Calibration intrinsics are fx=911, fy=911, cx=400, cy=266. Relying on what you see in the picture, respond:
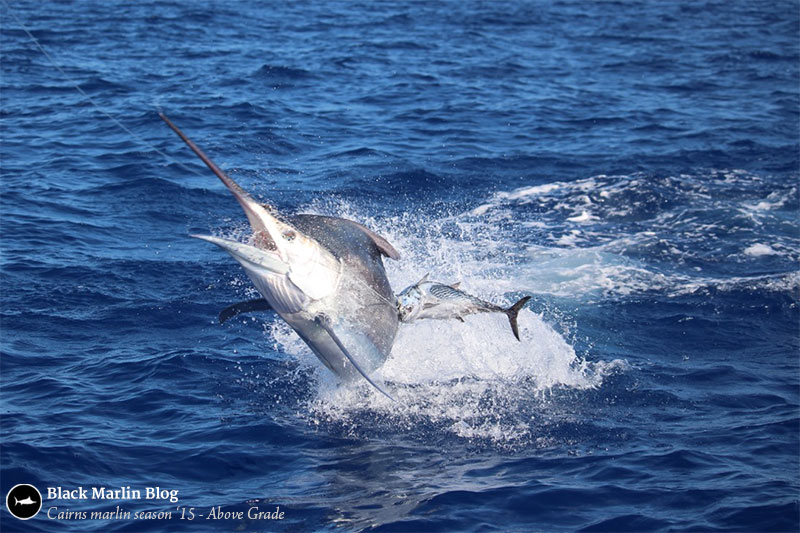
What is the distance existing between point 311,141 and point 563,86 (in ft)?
26.7

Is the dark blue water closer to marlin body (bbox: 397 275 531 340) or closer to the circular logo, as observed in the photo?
the circular logo

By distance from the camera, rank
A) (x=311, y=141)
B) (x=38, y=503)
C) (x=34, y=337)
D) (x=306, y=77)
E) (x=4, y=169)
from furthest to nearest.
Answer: (x=306, y=77) < (x=311, y=141) < (x=4, y=169) < (x=34, y=337) < (x=38, y=503)

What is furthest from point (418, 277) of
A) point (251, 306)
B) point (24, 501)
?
point (24, 501)

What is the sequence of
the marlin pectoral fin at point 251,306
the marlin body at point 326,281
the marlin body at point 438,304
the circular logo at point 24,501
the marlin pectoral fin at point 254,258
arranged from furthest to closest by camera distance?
the marlin body at point 438,304 → the marlin pectoral fin at point 251,306 → the circular logo at point 24,501 → the marlin body at point 326,281 → the marlin pectoral fin at point 254,258

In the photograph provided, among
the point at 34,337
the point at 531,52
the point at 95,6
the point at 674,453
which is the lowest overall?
the point at 674,453

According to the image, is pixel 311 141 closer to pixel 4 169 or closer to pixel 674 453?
pixel 4 169

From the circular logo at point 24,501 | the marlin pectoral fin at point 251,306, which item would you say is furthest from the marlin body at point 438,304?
the circular logo at point 24,501

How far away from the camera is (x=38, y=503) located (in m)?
7.11

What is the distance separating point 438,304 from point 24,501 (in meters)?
3.98

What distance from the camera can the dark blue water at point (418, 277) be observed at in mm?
7609

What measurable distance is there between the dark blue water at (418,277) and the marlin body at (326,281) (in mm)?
1003

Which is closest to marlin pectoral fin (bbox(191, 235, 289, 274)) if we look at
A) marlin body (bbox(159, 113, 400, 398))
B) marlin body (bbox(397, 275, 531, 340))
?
marlin body (bbox(159, 113, 400, 398))

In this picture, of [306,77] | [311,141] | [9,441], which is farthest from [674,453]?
[306,77]

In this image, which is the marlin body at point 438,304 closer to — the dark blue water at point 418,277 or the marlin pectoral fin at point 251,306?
the dark blue water at point 418,277
